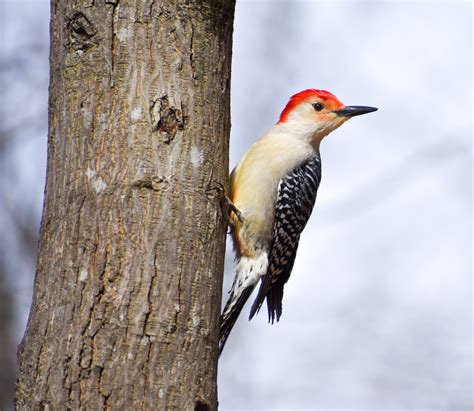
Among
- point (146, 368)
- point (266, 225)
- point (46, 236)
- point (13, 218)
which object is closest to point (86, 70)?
point (46, 236)

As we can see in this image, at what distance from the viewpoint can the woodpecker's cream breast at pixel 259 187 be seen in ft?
17.6

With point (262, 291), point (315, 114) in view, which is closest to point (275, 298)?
point (262, 291)

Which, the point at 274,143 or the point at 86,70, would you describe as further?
the point at 274,143

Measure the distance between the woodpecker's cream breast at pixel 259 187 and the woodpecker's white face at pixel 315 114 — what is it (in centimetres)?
37

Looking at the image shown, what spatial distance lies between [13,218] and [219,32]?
773 cm

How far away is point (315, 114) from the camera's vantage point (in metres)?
6.20

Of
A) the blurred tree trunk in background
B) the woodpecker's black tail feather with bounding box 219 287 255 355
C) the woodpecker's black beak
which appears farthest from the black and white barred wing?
the blurred tree trunk in background

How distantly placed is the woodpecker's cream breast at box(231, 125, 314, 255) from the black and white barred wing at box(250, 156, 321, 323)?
0.18ft

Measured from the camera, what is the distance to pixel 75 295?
3.29 meters

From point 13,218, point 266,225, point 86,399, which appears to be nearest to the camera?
point 86,399

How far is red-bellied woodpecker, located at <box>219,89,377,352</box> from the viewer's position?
17.6 feet

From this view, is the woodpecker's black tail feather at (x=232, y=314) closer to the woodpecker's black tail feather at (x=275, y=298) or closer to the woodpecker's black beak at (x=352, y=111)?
the woodpecker's black tail feather at (x=275, y=298)

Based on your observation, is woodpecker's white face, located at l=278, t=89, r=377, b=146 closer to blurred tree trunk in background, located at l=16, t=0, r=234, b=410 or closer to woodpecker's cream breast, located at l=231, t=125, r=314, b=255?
woodpecker's cream breast, located at l=231, t=125, r=314, b=255

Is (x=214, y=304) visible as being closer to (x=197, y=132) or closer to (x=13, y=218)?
(x=197, y=132)
